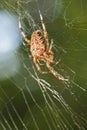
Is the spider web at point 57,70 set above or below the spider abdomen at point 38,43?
below

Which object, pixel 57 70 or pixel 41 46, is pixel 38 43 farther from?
pixel 57 70

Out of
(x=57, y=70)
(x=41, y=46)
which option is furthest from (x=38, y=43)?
(x=57, y=70)

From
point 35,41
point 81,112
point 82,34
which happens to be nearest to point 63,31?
point 82,34

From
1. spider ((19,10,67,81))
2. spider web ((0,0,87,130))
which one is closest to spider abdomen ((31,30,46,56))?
spider ((19,10,67,81))

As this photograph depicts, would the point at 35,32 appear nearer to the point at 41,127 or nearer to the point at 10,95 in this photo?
the point at 41,127

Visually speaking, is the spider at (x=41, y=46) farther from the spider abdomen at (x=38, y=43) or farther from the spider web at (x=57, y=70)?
the spider web at (x=57, y=70)

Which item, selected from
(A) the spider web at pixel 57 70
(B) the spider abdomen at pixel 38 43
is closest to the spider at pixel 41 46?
(B) the spider abdomen at pixel 38 43

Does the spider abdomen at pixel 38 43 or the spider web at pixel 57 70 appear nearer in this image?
the spider abdomen at pixel 38 43

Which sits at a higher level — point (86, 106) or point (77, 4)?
point (77, 4)

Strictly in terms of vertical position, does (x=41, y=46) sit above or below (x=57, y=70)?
above
